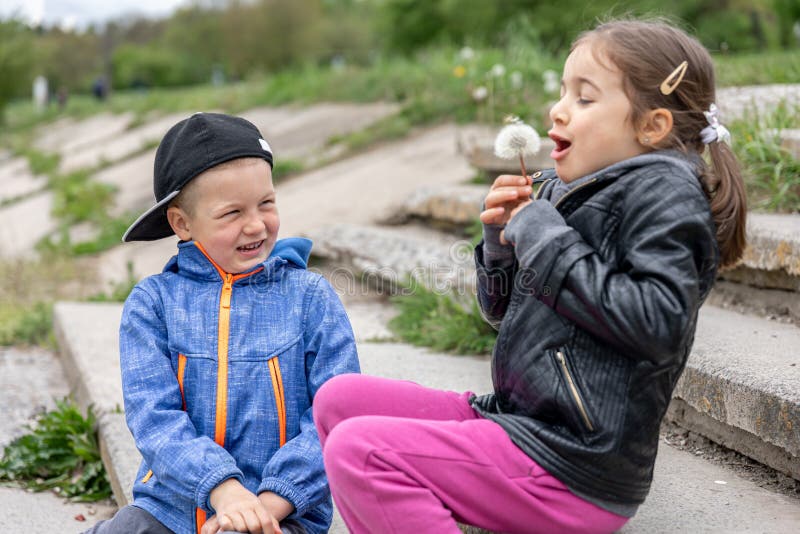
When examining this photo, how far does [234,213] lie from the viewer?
1936 millimetres

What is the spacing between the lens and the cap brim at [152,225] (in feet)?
6.39

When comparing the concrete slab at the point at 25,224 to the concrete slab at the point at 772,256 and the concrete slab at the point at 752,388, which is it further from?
the concrete slab at the point at 752,388

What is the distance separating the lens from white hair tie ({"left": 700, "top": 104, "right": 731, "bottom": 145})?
1.67 metres

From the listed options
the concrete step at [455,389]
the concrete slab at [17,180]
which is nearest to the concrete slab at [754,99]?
the concrete step at [455,389]

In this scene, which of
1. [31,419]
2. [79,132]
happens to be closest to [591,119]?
[31,419]

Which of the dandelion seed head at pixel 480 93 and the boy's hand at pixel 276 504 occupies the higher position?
the dandelion seed head at pixel 480 93

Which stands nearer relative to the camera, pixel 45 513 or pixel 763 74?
pixel 45 513

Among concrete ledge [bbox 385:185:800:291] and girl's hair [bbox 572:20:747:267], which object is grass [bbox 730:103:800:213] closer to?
concrete ledge [bbox 385:185:800:291]

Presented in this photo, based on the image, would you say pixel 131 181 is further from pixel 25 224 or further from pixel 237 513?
pixel 237 513

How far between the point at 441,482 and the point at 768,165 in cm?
218

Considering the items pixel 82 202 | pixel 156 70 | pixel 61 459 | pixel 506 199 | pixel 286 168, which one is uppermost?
pixel 506 199

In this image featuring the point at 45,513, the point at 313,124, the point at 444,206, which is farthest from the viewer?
the point at 313,124

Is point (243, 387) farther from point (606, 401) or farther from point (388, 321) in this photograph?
point (388, 321)

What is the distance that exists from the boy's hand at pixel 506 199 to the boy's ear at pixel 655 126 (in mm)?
238
